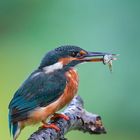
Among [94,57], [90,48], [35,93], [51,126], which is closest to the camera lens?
[51,126]

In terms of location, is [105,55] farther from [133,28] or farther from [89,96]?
[133,28]

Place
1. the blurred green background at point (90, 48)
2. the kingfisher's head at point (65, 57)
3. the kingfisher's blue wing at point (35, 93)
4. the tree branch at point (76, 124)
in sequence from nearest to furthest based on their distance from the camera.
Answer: the tree branch at point (76, 124), the kingfisher's blue wing at point (35, 93), the kingfisher's head at point (65, 57), the blurred green background at point (90, 48)

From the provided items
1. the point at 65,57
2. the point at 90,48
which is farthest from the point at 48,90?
the point at 90,48

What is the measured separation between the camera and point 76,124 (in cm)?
434

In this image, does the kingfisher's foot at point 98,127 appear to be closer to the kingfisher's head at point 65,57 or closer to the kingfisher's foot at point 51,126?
the kingfisher's foot at point 51,126

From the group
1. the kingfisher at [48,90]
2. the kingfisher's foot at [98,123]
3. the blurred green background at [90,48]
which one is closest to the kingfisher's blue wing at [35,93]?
the kingfisher at [48,90]

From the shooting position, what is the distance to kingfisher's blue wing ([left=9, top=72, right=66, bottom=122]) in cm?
427

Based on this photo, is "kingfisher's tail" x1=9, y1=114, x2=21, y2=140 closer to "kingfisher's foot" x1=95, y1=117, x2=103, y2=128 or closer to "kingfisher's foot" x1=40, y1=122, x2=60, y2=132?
"kingfisher's foot" x1=40, y1=122, x2=60, y2=132

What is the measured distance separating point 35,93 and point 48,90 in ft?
0.22

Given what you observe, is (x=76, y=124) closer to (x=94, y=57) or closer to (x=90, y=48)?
(x=94, y=57)

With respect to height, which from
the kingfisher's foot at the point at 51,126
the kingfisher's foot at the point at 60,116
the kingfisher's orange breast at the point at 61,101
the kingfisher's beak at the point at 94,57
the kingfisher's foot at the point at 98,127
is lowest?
the kingfisher's foot at the point at 98,127

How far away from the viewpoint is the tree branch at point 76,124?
413 cm

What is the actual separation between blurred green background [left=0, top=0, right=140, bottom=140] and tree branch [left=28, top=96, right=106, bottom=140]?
35.8 inches

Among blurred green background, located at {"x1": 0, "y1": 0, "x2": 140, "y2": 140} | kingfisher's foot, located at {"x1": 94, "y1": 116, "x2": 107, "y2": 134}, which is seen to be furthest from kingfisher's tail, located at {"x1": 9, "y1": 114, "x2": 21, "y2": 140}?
blurred green background, located at {"x1": 0, "y1": 0, "x2": 140, "y2": 140}
